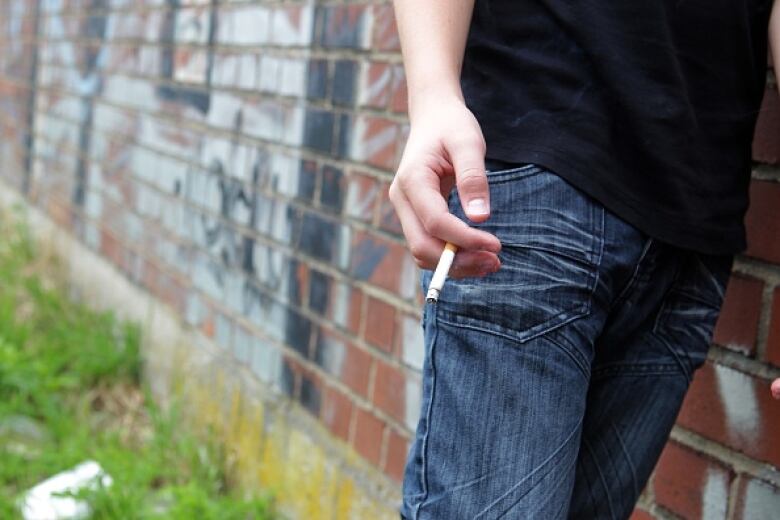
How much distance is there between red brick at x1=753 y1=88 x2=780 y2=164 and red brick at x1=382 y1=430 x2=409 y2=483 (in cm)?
104

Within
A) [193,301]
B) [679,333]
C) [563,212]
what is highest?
[563,212]

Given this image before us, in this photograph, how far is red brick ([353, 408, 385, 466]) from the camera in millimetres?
2348

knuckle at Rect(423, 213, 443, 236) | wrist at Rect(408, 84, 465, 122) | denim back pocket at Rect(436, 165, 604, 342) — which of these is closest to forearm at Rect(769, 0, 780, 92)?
denim back pocket at Rect(436, 165, 604, 342)

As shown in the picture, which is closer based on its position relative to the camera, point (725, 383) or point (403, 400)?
point (725, 383)

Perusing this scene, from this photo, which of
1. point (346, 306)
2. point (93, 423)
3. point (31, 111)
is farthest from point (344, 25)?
point (31, 111)

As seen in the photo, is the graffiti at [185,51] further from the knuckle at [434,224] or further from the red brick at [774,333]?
the knuckle at [434,224]

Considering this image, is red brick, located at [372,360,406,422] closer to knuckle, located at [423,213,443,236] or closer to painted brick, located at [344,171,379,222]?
painted brick, located at [344,171,379,222]

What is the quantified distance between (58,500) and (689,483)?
5.82 feet

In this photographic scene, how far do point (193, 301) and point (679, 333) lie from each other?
227 cm

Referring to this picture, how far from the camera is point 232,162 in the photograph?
305 cm

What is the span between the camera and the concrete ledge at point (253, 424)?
242 centimetres

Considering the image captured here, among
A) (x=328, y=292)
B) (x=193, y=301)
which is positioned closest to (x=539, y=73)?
(x=328, y=292)

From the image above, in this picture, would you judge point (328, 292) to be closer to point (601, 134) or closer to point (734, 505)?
point (734, 505)

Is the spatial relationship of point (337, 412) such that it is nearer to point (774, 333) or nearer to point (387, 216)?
point (387, 216)
